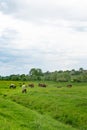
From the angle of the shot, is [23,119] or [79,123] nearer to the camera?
[23,119]

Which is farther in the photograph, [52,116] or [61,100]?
[61,100]

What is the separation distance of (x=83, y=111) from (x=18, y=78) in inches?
3631

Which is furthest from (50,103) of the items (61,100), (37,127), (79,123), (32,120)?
(37,127)

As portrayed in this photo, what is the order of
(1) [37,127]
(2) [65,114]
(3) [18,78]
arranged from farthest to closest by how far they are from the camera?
(3) [18,78] < (2) [65,114] < (1) [37,127]

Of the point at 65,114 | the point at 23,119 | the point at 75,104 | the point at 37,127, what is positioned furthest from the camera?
the point at 75,104

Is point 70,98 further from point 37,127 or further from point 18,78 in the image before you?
point 18,78

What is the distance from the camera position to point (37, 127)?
20984 millimetres

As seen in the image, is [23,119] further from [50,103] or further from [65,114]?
[50,103]

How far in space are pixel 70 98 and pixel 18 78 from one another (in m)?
86.6

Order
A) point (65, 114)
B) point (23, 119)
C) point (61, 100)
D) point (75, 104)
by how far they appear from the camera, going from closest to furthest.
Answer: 1. point (23, 119)
2. point (65, 114)
3. point (75, 104)
4. point (61, 100)

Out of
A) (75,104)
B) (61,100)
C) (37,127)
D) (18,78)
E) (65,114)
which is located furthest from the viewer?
(18,78)

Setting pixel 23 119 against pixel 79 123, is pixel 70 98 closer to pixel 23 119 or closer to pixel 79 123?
pixel 79 123

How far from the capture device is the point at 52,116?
2862 centimetres

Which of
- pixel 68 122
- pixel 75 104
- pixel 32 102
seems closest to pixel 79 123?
pixel 68 122
